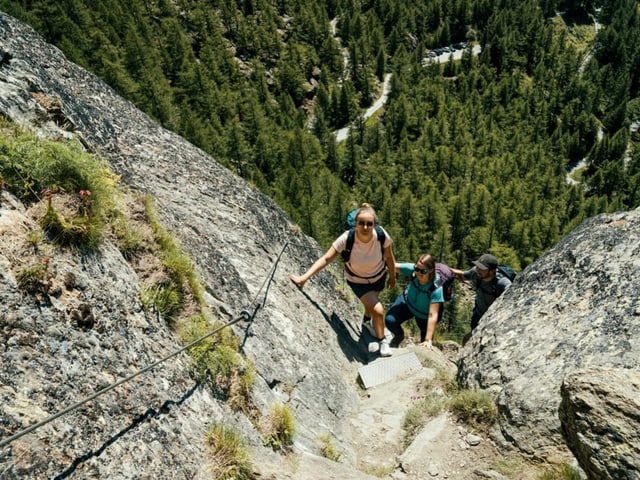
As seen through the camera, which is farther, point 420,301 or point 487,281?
point 420,301

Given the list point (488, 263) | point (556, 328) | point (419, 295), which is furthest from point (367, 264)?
point (556, 328)

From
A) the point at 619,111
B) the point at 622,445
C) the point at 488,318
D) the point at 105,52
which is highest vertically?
the point at 622,445

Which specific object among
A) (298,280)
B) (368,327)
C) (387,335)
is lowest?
(368,327)

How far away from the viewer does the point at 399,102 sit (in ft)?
439

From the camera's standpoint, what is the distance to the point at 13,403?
3400mm

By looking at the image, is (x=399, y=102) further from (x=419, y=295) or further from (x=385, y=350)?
(x=385, y=350)

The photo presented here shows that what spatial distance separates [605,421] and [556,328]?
273cm

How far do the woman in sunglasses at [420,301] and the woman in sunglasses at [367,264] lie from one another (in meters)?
0.54

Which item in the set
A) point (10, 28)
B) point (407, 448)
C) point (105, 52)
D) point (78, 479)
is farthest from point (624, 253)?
point (105, 52)

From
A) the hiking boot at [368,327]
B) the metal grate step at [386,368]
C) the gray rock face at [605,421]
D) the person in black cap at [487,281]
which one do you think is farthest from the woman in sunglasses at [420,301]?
the gray rock face at [605,421]

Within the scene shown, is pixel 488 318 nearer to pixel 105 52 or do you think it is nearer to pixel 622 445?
pixel 622 445

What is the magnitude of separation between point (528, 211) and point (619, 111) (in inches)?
2863

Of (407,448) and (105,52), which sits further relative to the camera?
(105,52)

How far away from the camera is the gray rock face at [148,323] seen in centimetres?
370
